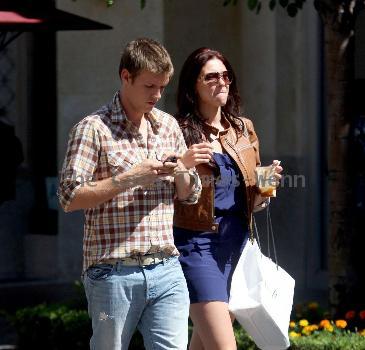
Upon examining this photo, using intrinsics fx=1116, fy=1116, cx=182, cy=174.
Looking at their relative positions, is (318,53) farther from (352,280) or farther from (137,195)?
(137,195)

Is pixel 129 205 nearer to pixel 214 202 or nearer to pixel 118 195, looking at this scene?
pixel 118 195

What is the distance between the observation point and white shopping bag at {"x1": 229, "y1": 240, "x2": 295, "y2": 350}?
5043 mm

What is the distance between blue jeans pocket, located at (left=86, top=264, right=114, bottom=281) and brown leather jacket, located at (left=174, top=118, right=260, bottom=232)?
2.82ft

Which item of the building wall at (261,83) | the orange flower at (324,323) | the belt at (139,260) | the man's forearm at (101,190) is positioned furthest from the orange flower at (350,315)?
the man's forearm at (101,190)

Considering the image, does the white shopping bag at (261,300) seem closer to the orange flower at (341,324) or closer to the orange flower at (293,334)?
the orange flower at (293,334)

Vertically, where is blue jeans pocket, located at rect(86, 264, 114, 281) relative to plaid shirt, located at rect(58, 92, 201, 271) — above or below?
below

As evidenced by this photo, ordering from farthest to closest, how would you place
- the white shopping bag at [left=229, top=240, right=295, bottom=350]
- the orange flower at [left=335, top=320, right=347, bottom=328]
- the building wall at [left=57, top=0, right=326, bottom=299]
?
Result: the building wall at [left=57, top=0, right=326, bottom=299]
the orange flower at [left=335, top=320, right=347, bottom=328]
the white shopping bag at [left=229, top=240, right=295, bottom=350]

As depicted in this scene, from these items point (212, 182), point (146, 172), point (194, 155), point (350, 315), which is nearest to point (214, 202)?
point (212, 182)

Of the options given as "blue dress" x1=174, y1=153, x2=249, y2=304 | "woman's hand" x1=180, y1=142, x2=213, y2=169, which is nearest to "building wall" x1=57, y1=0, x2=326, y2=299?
"blue dress" x1=174, y1=153, x2=249, y2=304

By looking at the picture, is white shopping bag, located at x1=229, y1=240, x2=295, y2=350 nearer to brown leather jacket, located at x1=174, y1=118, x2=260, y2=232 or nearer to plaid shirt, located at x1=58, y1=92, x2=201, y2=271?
brown leather jacket, located at x1=174, y1=118, x2=260, y2=232

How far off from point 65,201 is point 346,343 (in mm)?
2361

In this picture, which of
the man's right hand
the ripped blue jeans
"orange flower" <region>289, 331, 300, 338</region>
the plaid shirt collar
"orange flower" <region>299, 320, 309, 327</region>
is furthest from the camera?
"orange flower" <region>299, 320, 309, 327</region>

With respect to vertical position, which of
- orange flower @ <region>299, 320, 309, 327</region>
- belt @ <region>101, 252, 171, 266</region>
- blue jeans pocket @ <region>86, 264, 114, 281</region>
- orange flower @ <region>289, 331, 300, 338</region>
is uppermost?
belt @ <region>101, 252, 171, 266</region>

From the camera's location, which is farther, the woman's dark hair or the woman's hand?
the woman's dark hair
